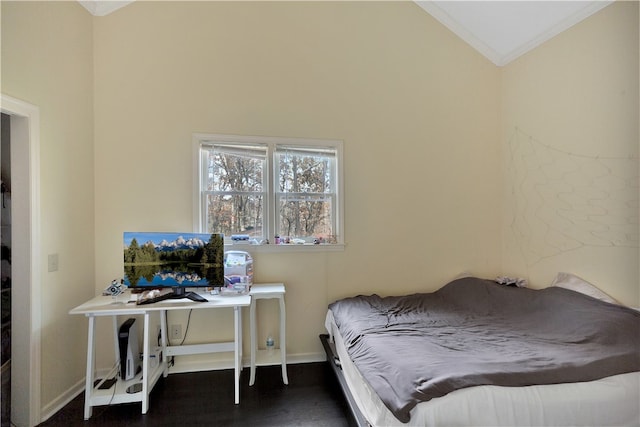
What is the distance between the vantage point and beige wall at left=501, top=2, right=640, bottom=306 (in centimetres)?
208

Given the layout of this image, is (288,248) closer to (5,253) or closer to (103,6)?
(5,253)

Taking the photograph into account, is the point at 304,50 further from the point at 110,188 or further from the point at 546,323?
the point at 546,323

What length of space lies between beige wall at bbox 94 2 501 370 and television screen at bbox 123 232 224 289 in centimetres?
37

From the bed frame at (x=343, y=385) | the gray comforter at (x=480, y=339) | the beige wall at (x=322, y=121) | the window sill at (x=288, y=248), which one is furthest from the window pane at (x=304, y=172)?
the bed frame at (x=343, y=385)

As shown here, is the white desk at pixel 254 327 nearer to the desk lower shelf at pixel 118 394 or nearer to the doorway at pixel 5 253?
the desk lower shelf at pixel 118 394

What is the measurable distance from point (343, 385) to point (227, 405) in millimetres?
879

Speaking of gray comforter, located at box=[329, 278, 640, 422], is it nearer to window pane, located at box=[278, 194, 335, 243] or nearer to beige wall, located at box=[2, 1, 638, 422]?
beige wall, located at box=[2, 1, 638, 422]

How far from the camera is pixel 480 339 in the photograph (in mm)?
1875

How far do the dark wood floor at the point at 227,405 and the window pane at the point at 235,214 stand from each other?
Answer: 4.20 feet

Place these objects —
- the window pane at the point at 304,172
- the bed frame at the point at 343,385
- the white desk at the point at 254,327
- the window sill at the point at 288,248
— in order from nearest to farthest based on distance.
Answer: the bed frame at the point at 343,385 → the white desk at the point at 254,327 → the window sill at the point at 288,248 → the window pane at the point at 304,172

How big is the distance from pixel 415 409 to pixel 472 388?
0.98ft

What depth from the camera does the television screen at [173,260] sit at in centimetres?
222

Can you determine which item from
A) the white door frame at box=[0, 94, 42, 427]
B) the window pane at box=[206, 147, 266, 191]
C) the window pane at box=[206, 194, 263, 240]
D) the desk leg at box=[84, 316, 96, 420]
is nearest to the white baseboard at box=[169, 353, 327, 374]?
the desk leg at box=[84, 316, 96, 420]

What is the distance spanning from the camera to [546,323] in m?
2.12
